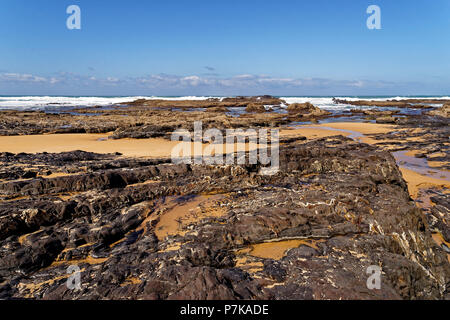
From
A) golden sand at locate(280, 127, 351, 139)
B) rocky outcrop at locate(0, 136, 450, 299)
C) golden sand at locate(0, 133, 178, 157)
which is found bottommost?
rocky outcrop at locate(0, 136, 450, 299)

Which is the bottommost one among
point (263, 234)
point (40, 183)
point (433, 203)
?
point (433, 203)

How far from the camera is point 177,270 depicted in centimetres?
294

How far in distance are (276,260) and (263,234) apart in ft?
2.26

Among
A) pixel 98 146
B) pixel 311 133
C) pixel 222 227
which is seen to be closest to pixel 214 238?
pixel 222 227

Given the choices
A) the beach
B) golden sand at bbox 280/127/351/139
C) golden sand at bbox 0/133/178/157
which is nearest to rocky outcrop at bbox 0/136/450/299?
the beach

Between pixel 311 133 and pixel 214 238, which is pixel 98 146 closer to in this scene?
pixel 214 238

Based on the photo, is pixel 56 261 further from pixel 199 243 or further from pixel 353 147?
pixel 353 147

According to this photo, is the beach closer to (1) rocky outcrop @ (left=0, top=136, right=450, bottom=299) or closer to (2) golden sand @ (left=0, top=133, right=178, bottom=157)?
(1) rocky outcrop @ (left=0, top=136, right=450, bottom=299)

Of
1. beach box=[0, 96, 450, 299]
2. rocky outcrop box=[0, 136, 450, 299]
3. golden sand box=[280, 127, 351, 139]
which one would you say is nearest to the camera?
rocky outcrop box=[0, 136, 450, 299]

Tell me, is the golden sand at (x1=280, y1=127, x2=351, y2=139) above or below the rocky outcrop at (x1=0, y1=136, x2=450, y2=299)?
above

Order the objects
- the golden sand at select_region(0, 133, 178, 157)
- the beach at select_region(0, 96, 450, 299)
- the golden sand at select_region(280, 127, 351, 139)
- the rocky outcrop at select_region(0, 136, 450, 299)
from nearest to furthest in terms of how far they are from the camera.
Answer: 1. the rocky outcrop at select_region(0, 136, 450, 299)
2. the beach at select_region(0, 96, 450, 299)
3. the golden sand at select_region(0, 133, 178, 157)
4. the golden sand at select_region(280, 127, 351, 139)

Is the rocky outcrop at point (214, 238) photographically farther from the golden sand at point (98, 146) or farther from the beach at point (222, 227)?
the golden sand at point (98, 146)

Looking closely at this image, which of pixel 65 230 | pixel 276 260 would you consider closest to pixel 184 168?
pixel 65 230
